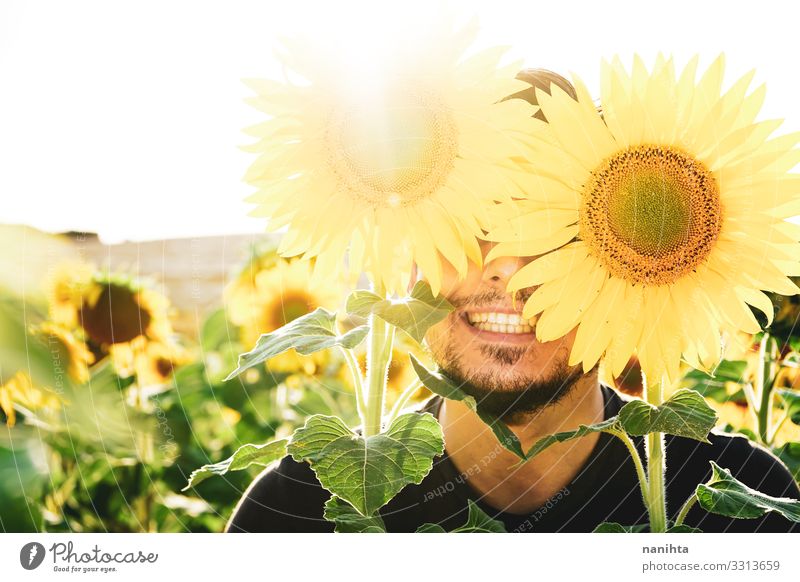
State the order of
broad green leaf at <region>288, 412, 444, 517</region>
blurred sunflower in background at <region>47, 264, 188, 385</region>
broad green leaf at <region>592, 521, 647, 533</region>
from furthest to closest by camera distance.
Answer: blurred sunflower in background at <region>47, 264, 188, 385</region> < broad green leaf at <region>592, 521, 647, 533</region> < broad green leaf at <region>288, 412, 444, 517</region>

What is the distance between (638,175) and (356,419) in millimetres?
268

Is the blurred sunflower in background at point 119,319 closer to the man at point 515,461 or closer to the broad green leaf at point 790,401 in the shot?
the man at point 515,461

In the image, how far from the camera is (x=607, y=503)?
1.87ft

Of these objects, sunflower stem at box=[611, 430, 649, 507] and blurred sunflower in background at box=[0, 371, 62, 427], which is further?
blurred sunflower in background at box=[0, 371, 62, 427]

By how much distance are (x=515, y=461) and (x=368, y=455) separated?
239 mm

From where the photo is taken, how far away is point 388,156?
0.45 metres

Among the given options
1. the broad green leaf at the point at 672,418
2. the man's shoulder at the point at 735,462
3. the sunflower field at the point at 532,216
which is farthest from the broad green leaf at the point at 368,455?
the man's shoulder at the point at 735,462

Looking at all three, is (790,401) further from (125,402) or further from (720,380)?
(125,402)

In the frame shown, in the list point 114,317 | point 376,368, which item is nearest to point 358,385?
point 376,368

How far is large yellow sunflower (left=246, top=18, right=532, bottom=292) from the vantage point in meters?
0.44

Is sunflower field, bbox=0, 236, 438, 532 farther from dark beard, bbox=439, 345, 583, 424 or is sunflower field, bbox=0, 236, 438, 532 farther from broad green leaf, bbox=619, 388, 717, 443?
broad green leaf, bbox=619, 388, 717, 443

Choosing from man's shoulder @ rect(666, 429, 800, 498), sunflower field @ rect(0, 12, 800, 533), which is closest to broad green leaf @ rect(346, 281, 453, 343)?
sunflower field @ rect(0, 12, 800, 533)
